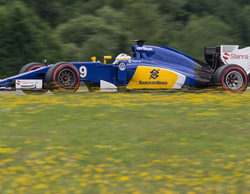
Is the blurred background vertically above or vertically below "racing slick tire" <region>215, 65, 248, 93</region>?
above

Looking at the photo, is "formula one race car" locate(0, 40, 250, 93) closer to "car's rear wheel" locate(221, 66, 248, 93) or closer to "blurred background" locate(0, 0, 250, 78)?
"car's rear wheel" locate(221, 66, 248, 93)

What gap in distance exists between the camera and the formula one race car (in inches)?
413

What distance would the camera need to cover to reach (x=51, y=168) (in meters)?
5.33

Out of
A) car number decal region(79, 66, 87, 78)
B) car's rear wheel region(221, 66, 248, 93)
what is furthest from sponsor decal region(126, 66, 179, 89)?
car's rear wheel region(221, 66, 248, 93)

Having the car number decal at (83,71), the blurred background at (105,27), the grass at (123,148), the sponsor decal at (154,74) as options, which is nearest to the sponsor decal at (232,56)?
the sponsor decal at (154,74)

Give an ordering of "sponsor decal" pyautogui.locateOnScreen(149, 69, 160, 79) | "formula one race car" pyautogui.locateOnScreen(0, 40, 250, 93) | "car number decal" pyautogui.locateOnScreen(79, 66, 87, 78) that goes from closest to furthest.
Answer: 1. "formula one race car" pyautogui.locateOnScreen(0, 40, 250, 93)
2. "car number decal" pyautogui.locateOnScreen(79, 66, 87, 78)
3. "sponsor decal" pyautogui.locateOnScreen(149, 69, 160, 79)

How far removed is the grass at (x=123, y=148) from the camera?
5047 mm

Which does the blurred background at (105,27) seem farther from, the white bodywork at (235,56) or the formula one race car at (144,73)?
Result: the white bodywork at (235,56)

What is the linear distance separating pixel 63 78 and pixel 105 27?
88.1 feet

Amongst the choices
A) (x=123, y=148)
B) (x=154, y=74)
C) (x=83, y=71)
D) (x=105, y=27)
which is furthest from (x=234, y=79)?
(x=105, y=27)

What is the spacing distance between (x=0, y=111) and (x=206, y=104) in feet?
11.7

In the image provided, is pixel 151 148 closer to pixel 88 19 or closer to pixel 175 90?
pixel 175 90

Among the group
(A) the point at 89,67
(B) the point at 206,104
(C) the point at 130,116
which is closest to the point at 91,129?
(C) the point at 130,116

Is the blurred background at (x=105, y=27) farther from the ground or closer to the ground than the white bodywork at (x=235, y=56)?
farther from the ground
